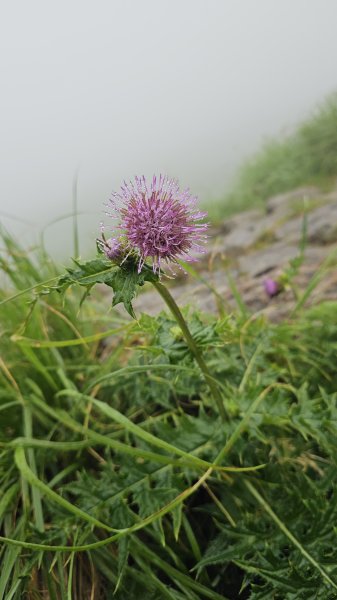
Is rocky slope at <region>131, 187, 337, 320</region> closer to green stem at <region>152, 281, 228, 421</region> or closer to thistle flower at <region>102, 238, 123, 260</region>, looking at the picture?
green stem at <region>152, 281, 228, 421</region>

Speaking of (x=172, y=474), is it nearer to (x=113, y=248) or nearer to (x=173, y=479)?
(x=173, y=479)

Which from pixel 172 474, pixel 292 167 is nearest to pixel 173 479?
pixel 172 474

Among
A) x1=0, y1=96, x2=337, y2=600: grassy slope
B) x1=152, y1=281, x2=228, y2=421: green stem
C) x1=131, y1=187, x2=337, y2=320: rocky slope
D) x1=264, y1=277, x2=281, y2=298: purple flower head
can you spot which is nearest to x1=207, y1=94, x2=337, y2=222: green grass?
x1=131, y1=187, x2=337, y2=320: rocky slope

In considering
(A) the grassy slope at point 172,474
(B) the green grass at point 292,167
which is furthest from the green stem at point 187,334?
(B) the green grass at point 292,167

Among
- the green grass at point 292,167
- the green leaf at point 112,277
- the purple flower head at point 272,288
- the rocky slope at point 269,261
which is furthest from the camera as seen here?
the green grass at point 292,167

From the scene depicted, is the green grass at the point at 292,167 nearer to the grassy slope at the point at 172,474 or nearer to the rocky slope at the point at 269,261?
the rocky slope at the point at 269,261
